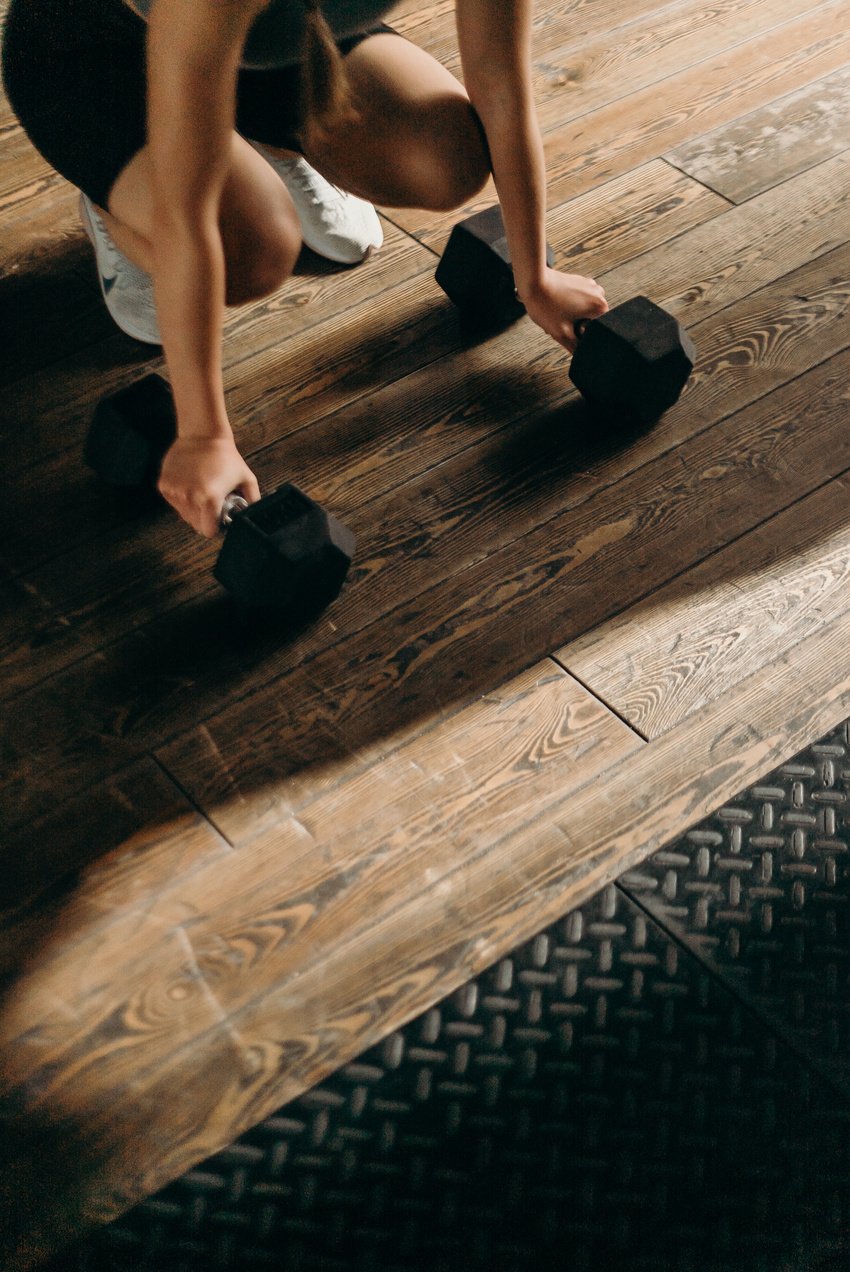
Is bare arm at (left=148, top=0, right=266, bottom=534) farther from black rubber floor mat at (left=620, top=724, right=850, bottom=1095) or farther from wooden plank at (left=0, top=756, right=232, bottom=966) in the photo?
black rubber floor mat at (left=620, top=724, right=850, bottom=1095)

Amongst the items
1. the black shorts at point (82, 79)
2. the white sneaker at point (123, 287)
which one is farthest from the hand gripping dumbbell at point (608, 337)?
the white sneaker at point (123, 287)

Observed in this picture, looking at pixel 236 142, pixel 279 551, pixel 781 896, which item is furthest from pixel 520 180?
pixel 781 896

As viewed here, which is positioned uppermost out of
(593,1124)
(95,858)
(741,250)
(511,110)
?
(511,110)

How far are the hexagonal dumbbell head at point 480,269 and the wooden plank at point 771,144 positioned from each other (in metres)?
0.46

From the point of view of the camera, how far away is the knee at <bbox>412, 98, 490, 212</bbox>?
4.96 feet

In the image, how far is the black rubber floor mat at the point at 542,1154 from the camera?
972 mm

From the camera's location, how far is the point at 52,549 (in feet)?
4.82

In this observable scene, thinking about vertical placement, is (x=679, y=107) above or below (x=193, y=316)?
below

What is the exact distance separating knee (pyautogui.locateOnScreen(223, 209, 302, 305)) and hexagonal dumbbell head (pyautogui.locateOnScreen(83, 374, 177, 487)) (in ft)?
0.69

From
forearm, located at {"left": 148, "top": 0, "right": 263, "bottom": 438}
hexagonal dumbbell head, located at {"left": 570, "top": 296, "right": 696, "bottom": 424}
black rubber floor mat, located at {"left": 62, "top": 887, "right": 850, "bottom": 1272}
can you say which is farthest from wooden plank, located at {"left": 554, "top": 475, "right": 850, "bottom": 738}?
forearm, located at {"left": 148, "top": 0, "right": 263, "bottom": 438}

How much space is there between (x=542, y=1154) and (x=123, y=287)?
4.37 feet

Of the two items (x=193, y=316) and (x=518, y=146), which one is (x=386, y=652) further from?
(x=518, y=146)

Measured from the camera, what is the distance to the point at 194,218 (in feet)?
3.67

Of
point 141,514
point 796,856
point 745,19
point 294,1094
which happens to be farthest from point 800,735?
point 745,19
